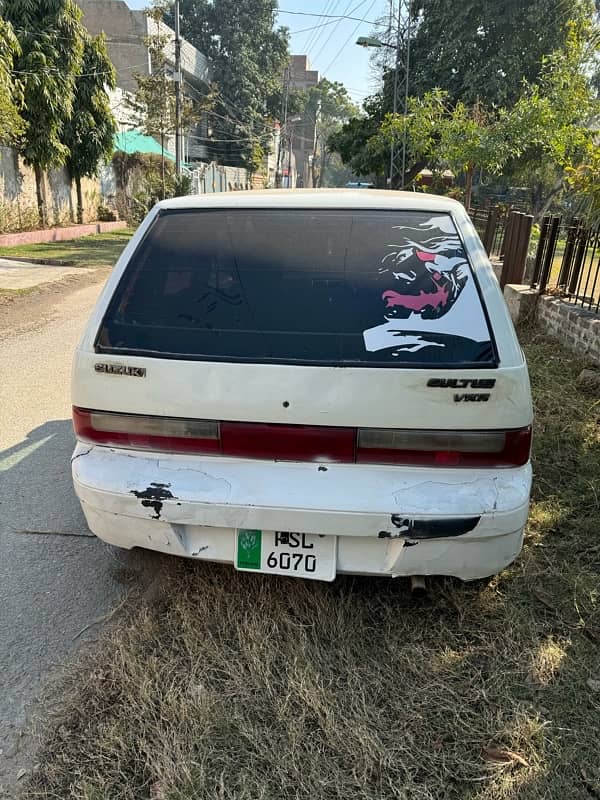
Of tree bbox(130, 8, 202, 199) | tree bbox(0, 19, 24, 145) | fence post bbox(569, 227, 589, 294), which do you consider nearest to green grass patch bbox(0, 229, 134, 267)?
tree bbox(0, 19, 24, 145)

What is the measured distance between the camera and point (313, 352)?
7.35ft

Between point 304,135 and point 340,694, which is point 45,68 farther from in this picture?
point 304,135

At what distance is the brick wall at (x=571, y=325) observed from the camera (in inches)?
235

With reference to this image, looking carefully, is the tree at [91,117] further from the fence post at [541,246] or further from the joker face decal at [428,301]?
the joker face decal at [428,301]

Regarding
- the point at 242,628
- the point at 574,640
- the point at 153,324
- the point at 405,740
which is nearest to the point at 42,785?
the point at 242,628

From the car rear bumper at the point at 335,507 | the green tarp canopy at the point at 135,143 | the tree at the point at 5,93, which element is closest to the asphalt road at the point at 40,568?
the car rear bumper at the point at 335,507

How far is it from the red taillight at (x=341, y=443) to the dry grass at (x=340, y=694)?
0.76 metres

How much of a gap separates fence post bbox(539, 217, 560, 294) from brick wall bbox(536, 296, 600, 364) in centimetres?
21

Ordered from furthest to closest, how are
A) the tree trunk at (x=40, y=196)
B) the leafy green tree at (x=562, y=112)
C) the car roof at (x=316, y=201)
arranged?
the tree trunk at (x=40, y=196)
the leafy green tree at (x=562, y=112)
the car roof at (x=316, y=201)

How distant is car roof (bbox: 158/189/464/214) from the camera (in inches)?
106

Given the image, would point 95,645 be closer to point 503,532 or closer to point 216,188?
point 503,532

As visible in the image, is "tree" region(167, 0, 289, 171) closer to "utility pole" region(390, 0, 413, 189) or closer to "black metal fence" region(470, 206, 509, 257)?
"utility pole" region(390, 0, 413, 189)

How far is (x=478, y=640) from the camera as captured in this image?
8.04 feet

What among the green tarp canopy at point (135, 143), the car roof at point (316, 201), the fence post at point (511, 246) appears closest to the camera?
the car roof at point (316, 201)
